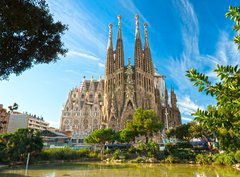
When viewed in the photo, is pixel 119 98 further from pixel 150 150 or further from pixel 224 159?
A: pixel 224 159

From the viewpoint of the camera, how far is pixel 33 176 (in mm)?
17000

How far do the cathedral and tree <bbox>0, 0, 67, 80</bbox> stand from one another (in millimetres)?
47315

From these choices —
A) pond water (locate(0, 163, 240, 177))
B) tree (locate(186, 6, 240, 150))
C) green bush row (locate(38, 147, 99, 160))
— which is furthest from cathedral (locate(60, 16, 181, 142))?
tree (locate(186, 6, 240, 150))

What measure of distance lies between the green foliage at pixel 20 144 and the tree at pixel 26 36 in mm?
20889

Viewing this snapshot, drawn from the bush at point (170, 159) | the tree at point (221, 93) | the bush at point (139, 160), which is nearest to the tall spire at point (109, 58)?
the bush at point (139, 160)

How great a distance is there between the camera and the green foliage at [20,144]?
24609 millimetres

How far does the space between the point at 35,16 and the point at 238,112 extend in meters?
6.36

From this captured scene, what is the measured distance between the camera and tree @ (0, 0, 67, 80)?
6.14m

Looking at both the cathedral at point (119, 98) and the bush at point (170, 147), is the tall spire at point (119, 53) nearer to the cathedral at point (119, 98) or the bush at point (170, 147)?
the cathedral at point (119, 98)

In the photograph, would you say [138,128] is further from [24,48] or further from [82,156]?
[24,48]

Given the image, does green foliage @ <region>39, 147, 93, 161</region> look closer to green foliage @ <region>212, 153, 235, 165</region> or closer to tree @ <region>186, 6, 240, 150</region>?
green foliage @ <region>212, 153, 235, 165</region>

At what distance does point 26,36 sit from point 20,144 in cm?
2206

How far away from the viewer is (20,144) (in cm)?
2523

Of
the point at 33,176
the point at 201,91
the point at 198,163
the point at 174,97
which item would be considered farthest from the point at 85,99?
the point at 201,91
